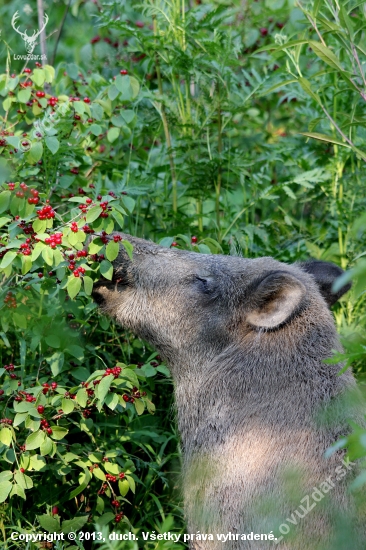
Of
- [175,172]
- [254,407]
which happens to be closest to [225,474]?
[254,407]

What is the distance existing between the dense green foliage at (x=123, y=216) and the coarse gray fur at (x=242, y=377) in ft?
Result: 0.87

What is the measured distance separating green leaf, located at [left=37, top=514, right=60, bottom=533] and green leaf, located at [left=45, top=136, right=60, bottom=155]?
1.97 metres

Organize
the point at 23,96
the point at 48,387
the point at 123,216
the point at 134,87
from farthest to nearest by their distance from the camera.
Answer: the point at 123,216
the point at 134,87
the point at 23,96
the point at 48,387

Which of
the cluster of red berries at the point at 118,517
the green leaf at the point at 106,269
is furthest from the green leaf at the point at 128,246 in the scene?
the cluster of red berries at the point at 118,517

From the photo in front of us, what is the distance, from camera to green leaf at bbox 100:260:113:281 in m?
4.24

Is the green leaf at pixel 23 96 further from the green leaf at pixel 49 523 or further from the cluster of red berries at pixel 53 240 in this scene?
the green leaf at pixel 49 523

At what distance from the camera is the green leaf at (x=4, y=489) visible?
4156 mm

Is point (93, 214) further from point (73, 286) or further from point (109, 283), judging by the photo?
point (109, 283)

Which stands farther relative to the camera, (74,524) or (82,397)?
(74,524)

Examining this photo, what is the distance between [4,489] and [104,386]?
2.43 ft

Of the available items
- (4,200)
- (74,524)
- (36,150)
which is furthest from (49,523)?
(36,150)

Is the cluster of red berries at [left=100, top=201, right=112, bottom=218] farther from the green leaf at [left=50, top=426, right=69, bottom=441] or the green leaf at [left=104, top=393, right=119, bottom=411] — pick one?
the green leaf at [left=50, top=426, right=69, bottom=441]

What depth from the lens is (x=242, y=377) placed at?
4.27m

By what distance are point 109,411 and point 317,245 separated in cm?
229
